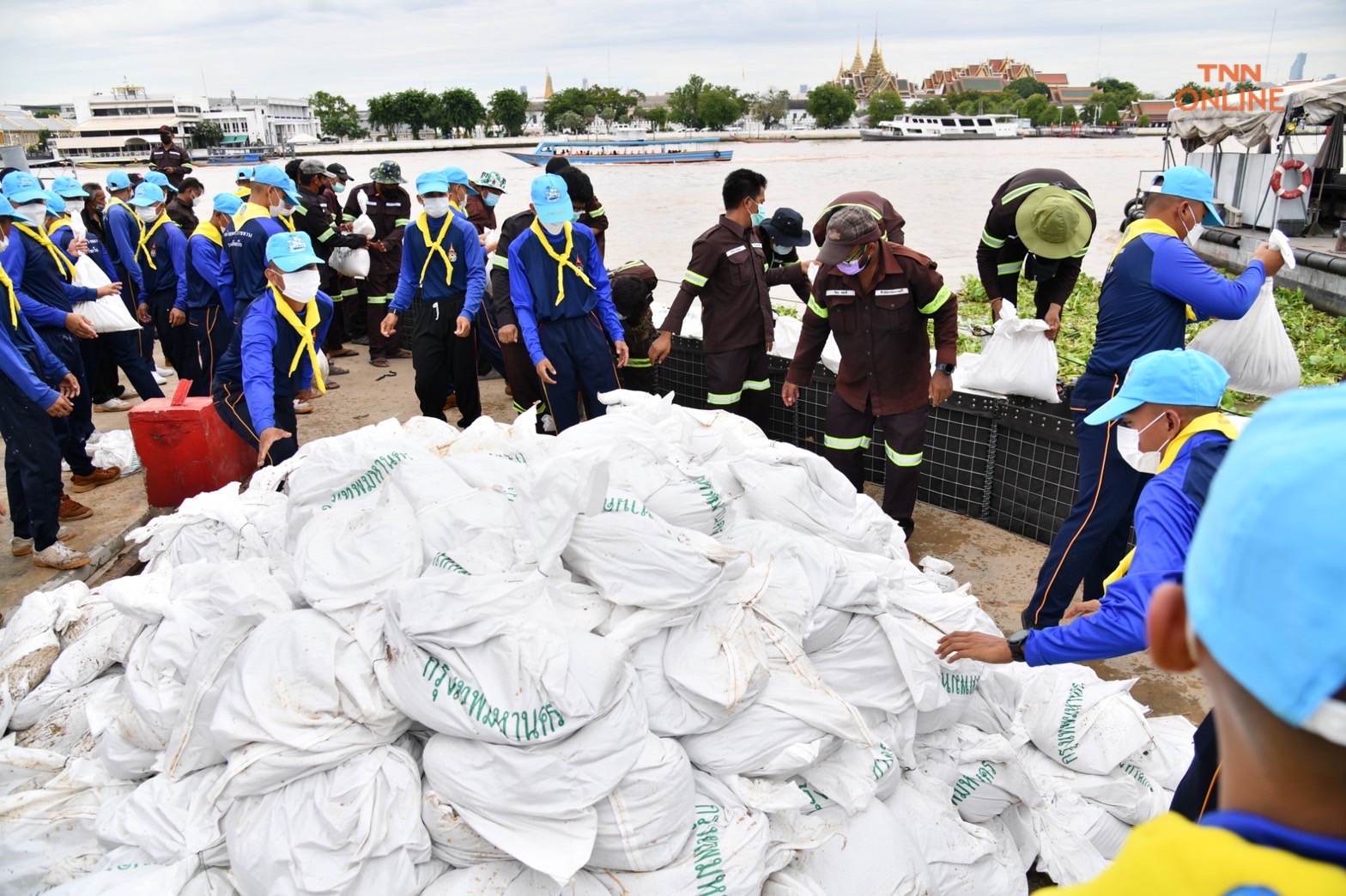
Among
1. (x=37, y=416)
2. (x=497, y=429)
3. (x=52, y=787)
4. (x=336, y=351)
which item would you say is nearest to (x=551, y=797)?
(x=52, y=787)

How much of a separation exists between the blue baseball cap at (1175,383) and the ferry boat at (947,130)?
77771mm

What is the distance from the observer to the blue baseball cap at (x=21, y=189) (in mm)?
4871

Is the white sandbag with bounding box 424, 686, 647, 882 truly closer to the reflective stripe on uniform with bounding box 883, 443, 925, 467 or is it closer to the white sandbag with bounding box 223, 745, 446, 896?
the white sandbag with bounding box 223, 745, 446, 896

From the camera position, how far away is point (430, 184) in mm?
5648

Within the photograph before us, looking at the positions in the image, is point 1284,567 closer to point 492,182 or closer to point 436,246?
point 436,246

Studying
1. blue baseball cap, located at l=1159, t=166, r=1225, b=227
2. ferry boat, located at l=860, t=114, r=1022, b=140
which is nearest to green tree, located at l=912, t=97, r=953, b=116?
ferry boat, located at l=860, t=114, r=1022, b=140

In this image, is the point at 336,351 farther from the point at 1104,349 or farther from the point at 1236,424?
the point at 1236,424

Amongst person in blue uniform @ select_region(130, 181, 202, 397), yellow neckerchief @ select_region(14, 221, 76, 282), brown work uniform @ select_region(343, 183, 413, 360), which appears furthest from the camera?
brown work uniform @ select_region(343, 183, 413, 360)

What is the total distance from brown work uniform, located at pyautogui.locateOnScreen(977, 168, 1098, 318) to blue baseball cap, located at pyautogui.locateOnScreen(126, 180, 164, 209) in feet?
20.7

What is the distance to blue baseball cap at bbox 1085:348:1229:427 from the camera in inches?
86.5

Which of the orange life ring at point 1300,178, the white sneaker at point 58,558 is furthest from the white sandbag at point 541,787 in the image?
the orange life ring at point 1300,178

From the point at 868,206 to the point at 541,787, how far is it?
3210mm

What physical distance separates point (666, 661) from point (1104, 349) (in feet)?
7.64

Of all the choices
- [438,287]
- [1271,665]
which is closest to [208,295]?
[438,287]
